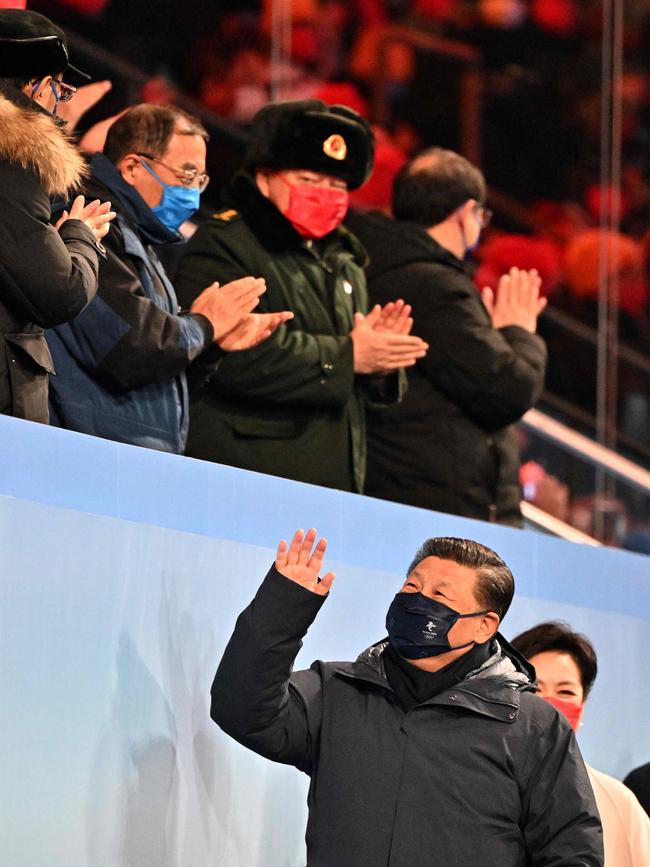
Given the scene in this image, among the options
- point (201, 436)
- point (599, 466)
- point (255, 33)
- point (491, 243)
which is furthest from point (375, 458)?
point (491, 243)

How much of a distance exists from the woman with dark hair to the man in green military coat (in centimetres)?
62

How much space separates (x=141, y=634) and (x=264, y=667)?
0.49 metres

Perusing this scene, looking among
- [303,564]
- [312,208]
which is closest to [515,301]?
[312,208]

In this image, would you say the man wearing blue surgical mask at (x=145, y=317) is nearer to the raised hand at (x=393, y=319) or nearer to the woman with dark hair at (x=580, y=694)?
the raised hand at (x=393, y=319)

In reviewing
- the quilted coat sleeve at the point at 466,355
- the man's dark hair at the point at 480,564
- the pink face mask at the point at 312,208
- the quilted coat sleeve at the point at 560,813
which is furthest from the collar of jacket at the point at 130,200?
the quilted coat sleeve at the point at 560,813

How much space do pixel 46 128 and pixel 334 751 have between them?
132 centimetres

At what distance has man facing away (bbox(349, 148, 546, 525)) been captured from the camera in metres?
5.09

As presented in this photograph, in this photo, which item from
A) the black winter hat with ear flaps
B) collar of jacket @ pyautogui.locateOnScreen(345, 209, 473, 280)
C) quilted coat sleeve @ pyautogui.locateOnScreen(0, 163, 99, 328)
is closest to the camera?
quilted coat sleeve @ pyautogui.locateOnScreen(0, 163, 99, 328)

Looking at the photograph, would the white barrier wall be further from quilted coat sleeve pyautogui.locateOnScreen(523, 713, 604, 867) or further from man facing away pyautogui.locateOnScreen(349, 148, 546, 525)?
quilted coat sleeve pyautogui.locateOnScreen(523, 713, 604, 867)

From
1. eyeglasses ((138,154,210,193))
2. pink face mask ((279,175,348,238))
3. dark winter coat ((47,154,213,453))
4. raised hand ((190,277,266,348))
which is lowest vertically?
dark winter coat ((47,154,213,453))

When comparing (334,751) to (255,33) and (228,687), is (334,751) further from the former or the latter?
(255,33)

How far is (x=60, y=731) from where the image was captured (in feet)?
11.6

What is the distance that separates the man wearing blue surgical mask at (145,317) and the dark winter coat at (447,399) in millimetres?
722

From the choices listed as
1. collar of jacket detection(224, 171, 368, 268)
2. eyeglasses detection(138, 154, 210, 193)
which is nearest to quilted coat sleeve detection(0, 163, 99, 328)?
eyeglasses detection(138, 154, 210, 193)
